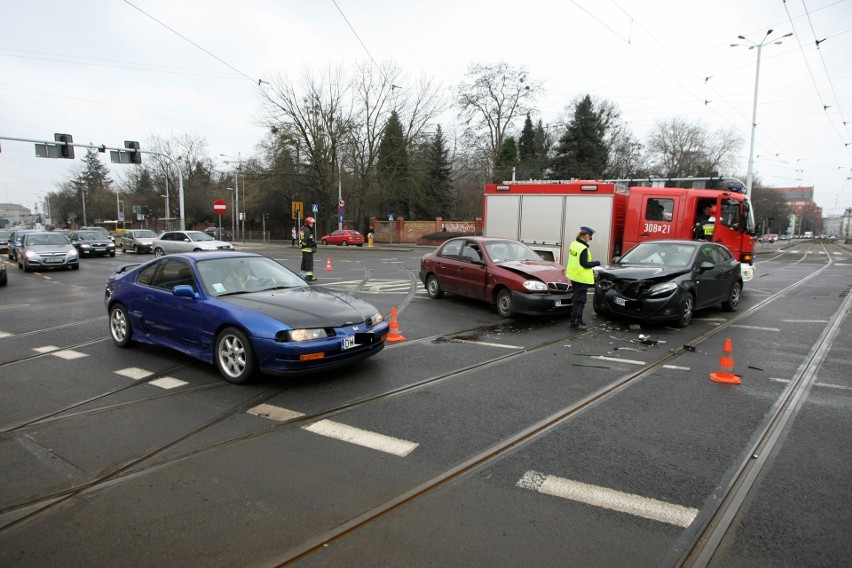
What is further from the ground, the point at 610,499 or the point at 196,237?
the point at 196,237

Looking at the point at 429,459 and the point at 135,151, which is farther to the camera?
the point at 135,151

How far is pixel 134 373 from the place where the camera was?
6.05 meters

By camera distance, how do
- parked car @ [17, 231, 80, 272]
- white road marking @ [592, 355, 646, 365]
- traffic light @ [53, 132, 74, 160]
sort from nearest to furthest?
white road marking @ [592, 355, 646, 365] → parked car @ [17, 231, 80, 272] → traffic light @ [53, 132, 74, 160]

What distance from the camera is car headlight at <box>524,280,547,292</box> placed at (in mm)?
9234

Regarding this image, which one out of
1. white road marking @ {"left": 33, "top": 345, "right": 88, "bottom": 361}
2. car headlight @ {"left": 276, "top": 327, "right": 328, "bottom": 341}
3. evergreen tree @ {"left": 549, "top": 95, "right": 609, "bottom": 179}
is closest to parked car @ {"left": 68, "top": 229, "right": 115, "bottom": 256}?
white road marking @ {"left": 33, "top": 345, "right": 88, "bottom": 361}

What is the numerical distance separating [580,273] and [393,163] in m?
39.3

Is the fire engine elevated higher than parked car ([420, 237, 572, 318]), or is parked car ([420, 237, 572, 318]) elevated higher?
the fire engine

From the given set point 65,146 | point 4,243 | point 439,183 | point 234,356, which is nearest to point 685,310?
point 234,356

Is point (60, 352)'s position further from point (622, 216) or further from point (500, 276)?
point (622, 216)

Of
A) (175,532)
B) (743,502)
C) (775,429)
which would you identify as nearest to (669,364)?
(775,429)

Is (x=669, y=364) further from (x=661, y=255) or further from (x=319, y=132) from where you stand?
(x=319, y=132)

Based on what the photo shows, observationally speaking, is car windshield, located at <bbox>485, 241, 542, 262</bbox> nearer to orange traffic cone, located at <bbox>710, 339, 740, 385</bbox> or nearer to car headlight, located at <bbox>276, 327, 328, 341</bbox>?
orange traffic cone, located at <bbox>710, 339, 740, 385</bbox>

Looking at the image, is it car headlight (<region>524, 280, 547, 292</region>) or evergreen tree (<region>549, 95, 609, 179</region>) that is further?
evergreen tree (<region>549, 95, 609, 179</region>)

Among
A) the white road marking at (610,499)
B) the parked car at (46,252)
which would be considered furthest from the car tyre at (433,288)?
the parked car at (46,252)
